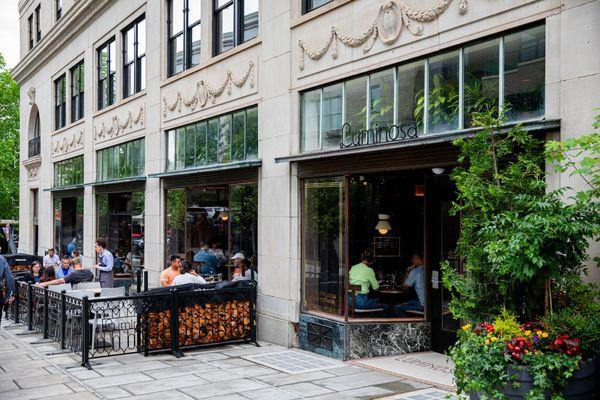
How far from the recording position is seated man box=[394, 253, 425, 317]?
11.1 m

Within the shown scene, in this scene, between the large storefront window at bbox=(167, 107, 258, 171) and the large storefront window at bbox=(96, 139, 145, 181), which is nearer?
the large storefront window at bbox=(167, 107, 258, 171)

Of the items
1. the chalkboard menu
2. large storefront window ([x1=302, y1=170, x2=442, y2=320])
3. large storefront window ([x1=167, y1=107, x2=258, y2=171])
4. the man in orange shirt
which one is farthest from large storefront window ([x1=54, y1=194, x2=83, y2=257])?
the chalkboard menu

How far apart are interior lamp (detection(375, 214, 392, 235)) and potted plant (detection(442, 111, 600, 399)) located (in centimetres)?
426

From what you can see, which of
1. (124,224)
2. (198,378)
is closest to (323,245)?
(198,378)

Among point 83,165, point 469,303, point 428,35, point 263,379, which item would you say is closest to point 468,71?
point 428,35

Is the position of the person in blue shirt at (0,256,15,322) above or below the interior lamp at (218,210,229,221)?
below

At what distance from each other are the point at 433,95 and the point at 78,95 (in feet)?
67.6

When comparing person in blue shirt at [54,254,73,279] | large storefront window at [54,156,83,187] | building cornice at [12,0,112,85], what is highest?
building cornice at [12,0,112,85]

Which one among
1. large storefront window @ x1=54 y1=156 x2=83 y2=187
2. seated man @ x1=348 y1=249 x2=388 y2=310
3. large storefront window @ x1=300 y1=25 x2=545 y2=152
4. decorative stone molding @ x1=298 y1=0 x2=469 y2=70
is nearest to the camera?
large storefront window @ x1=300 y1=25 x2=545 y2=152

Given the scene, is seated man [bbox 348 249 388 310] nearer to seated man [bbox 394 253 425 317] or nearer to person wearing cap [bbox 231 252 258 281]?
seated man [bbox 394 253 425 317]

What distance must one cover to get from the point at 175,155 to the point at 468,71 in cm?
1026

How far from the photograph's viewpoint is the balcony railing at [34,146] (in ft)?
109

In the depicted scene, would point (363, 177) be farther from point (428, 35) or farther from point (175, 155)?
point (175, 155)

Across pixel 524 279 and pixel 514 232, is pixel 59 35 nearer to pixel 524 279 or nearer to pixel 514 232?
pixel 514 232
